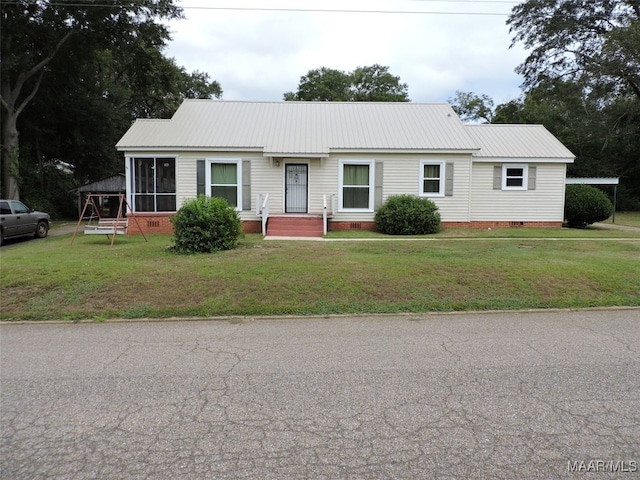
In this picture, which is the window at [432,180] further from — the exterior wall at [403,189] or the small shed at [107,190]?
the small shed at [107,190]

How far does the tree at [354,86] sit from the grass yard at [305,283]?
128 feet

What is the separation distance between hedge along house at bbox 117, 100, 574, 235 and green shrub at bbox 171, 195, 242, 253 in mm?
4337

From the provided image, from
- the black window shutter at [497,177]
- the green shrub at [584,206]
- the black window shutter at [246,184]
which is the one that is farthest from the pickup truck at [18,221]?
the green shrub at [584,206]

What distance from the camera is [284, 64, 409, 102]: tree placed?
46309mm

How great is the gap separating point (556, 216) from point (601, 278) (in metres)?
10.9

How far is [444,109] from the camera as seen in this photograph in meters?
19.8

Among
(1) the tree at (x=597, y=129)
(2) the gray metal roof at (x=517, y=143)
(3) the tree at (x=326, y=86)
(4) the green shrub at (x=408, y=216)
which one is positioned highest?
(3) the tree at (x=326, y=86)

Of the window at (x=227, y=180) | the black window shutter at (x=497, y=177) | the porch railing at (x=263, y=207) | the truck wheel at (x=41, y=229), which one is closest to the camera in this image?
the porch railing at (x=263, y=207)

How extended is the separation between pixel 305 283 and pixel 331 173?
376 inches

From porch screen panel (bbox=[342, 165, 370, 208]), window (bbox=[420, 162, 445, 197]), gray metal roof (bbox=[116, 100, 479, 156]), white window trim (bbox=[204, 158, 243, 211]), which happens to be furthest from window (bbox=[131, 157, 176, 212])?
window (bbox=[420, 162, 445, 197])

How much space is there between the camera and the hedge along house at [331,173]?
53.3 feet

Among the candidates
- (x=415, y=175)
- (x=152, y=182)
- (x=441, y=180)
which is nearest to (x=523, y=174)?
(x=441, y=180)

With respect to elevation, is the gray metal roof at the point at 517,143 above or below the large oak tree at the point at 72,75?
below

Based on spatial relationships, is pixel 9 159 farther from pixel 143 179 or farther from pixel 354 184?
pixel 354 184
